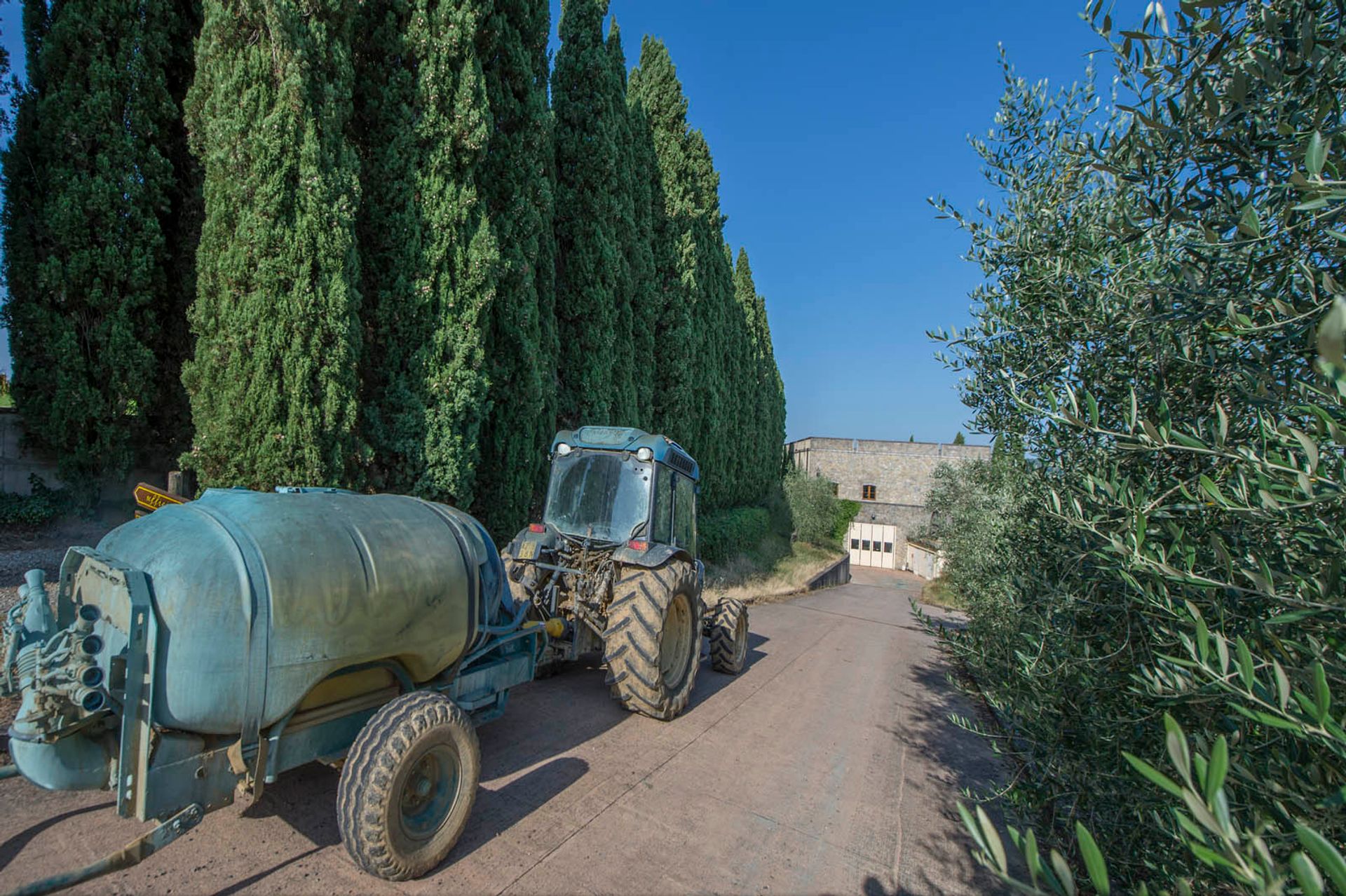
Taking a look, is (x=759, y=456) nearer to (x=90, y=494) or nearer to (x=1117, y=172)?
(x=90, y=494)

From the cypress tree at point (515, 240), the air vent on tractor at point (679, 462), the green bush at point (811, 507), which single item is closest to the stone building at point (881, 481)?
the green bush at point (811, 507)

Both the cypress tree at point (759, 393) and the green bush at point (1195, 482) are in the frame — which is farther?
the cypress tree at point (759, 393)

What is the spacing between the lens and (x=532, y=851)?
12.0 feet

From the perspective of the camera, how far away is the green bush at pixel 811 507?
1265 inches

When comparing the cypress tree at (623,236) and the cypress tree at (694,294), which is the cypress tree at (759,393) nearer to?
the cypress tree at (694,294)

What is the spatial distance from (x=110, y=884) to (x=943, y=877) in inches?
174

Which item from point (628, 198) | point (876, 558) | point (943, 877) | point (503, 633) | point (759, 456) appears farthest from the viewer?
point (876, 558)

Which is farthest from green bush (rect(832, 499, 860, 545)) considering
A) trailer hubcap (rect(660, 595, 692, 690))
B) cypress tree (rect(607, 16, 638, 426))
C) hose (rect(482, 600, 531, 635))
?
hose (rect(482, 600, 531, 635))

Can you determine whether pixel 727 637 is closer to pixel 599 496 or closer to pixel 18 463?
pixel 599 496

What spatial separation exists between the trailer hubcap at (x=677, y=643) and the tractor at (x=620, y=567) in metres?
0.01

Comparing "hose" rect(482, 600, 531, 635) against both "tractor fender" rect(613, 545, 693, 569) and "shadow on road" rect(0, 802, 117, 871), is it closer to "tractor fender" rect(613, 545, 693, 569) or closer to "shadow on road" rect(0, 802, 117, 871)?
"tractor fender" rect(613, 545, 693, 569)

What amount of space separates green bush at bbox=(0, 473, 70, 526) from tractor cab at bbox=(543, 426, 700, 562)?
18.4 feet

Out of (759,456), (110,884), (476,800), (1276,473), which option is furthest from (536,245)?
(759,456)

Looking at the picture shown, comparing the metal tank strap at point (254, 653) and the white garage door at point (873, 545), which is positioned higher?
the metal tank strap at point (254, 653)
